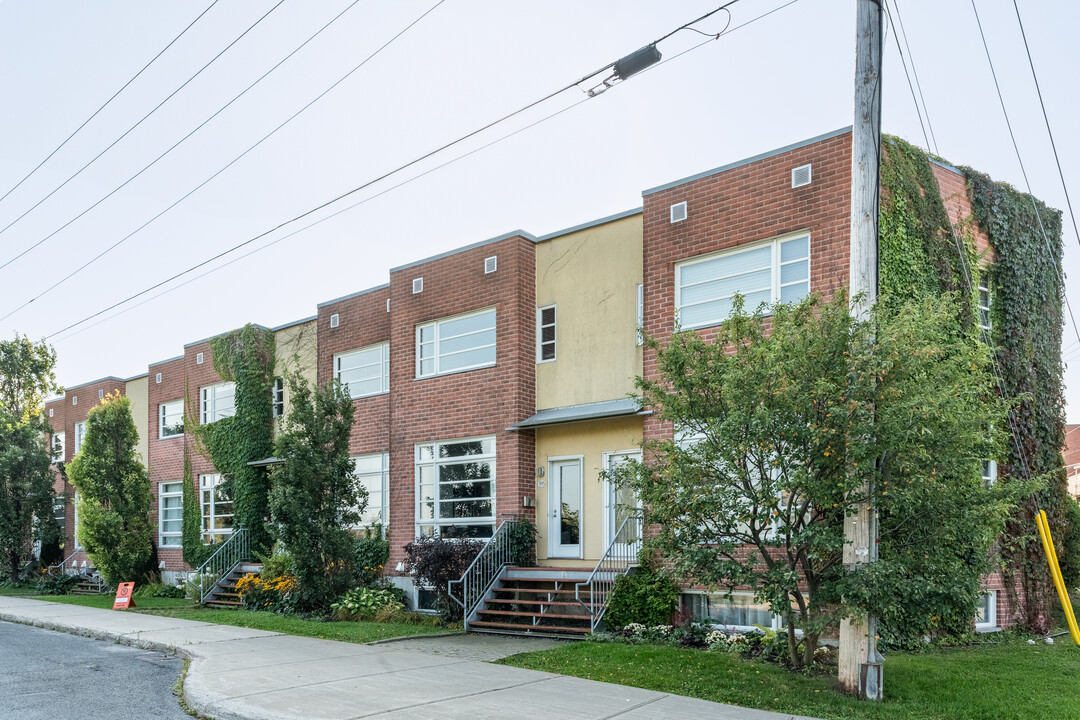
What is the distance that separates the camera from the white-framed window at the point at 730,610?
12.4 m

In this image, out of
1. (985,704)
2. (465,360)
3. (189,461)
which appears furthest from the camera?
(189,461)

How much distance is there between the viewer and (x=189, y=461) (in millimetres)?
24734

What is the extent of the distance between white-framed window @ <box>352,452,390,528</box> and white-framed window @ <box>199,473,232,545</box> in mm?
5236

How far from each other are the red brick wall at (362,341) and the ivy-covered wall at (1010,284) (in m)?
10.5

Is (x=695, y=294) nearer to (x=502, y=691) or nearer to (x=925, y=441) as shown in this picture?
(x=925, y=441)

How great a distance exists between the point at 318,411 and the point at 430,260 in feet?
12.8

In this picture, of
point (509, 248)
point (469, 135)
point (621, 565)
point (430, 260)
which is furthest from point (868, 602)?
point (430, 260)

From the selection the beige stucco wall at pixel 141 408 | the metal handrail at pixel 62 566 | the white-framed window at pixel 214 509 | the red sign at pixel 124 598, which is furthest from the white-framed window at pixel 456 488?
the metal handrail at pixel 62 566

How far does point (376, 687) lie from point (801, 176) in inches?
349

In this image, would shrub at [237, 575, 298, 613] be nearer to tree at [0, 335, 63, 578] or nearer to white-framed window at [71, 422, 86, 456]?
tree at [0, 335, 63, 578]

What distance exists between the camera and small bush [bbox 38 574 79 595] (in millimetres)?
23914

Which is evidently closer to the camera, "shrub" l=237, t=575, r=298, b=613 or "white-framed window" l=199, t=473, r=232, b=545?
"shrub" l=237, t=575, r=298, b=613

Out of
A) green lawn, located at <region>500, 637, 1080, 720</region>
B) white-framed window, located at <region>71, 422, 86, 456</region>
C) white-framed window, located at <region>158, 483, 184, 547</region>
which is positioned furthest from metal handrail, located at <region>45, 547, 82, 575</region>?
green lawn, located at <region>500, 637, 1080, 720</region>

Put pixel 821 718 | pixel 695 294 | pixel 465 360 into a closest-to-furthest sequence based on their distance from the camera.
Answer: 1. pixel 821 718
2. pixel 695 294
3. pixel 465 360
